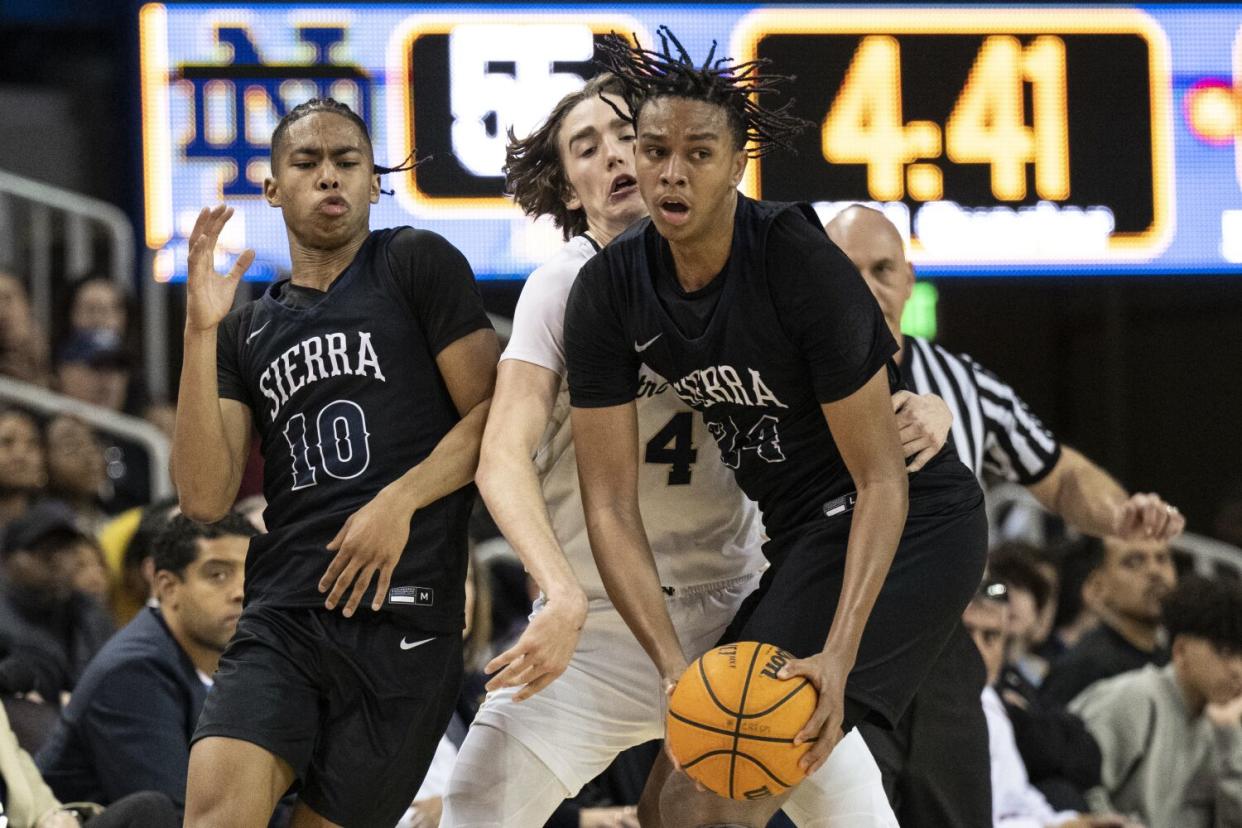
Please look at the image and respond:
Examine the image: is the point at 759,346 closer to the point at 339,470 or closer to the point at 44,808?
the point at 339,470

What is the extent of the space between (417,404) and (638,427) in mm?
437

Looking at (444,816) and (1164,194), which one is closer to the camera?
(444,816)

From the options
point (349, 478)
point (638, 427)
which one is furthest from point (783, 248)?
point (349, 478)

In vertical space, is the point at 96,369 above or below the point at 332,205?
below

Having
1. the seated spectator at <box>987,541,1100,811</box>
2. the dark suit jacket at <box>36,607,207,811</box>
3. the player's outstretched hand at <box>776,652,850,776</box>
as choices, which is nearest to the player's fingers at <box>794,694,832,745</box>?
the player's outstretched hand at <box>776,652,850,776</box>

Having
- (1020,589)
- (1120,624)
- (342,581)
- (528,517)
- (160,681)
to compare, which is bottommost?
(1120,624)

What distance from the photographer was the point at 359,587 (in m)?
3.42

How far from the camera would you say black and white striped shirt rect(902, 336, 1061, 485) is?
460 centimetres

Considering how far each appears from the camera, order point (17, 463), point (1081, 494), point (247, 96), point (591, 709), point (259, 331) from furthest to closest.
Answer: point (247, 96)
point (17, 463)
point (1081, 494)
point (591, 709)
point (259, 331)

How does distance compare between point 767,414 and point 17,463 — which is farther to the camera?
point 17,463

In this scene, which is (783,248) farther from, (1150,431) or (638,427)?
(1150,431)

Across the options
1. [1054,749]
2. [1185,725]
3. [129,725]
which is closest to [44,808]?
[129,725]

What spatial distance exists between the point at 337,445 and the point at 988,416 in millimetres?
1833

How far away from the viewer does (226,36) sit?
24.8 ft
